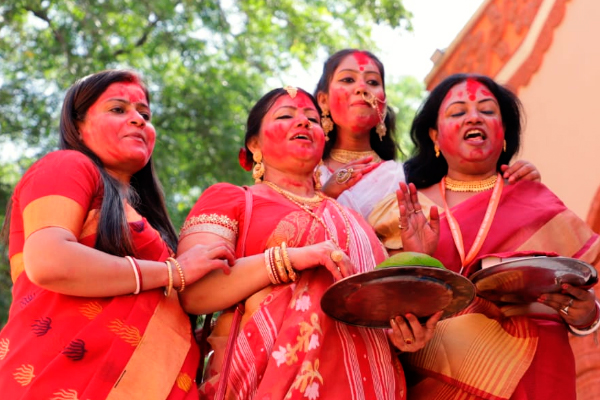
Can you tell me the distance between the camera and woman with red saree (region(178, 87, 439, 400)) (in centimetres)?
379

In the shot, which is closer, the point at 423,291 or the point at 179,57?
the point at 423,291

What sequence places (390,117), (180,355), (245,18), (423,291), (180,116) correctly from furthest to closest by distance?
(245,18) < (180,116) < (390,117) < (180,355) < (423,291)

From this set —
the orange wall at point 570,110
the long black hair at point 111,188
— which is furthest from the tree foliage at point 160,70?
the long black hair at point 111,188

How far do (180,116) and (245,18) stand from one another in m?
1.77

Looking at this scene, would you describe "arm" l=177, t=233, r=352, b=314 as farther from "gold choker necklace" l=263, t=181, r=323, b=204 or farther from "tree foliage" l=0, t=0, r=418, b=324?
"tree foliage" l=0, t=0, r=418, b=324

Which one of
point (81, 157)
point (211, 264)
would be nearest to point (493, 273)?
point (211, 264)

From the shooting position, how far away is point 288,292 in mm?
3988

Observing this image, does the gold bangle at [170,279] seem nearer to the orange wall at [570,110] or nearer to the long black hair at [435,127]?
the long black hair at [435,127]

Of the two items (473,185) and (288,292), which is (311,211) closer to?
(288,292)

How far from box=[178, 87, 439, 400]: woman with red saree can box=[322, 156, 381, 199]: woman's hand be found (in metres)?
0.41

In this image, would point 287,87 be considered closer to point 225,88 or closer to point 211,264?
point 211,264

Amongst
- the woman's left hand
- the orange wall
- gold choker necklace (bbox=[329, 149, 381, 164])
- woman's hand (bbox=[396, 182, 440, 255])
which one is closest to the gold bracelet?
woman's hand (bbox=[396, 182, 440, 255])

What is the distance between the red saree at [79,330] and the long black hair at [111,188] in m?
0.06

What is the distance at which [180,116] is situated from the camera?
35.7 feet
